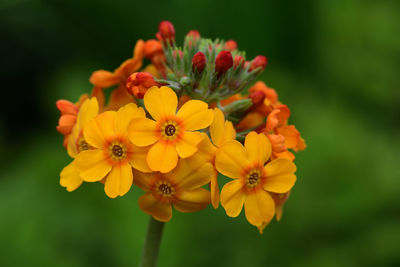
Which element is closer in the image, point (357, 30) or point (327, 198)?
point (327, 198)

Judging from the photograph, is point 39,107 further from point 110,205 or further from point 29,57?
point 110,205

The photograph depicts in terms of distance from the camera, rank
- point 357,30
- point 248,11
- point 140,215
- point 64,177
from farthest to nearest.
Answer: point 248,11 → point 357,30 → point 140,215 → point 64,177

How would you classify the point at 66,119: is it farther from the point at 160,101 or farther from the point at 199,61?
the point at 199,61

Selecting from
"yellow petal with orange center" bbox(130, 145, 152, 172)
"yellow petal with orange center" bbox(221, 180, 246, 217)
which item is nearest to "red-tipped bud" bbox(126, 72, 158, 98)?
"yellow petal with orange center" bbox(130, 145, 152, 172)

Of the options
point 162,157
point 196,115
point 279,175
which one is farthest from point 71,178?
point 279,175

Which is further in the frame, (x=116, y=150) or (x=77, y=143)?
(x=77, y=143)

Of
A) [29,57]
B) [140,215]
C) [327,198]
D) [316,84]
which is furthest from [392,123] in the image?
[29,57]
